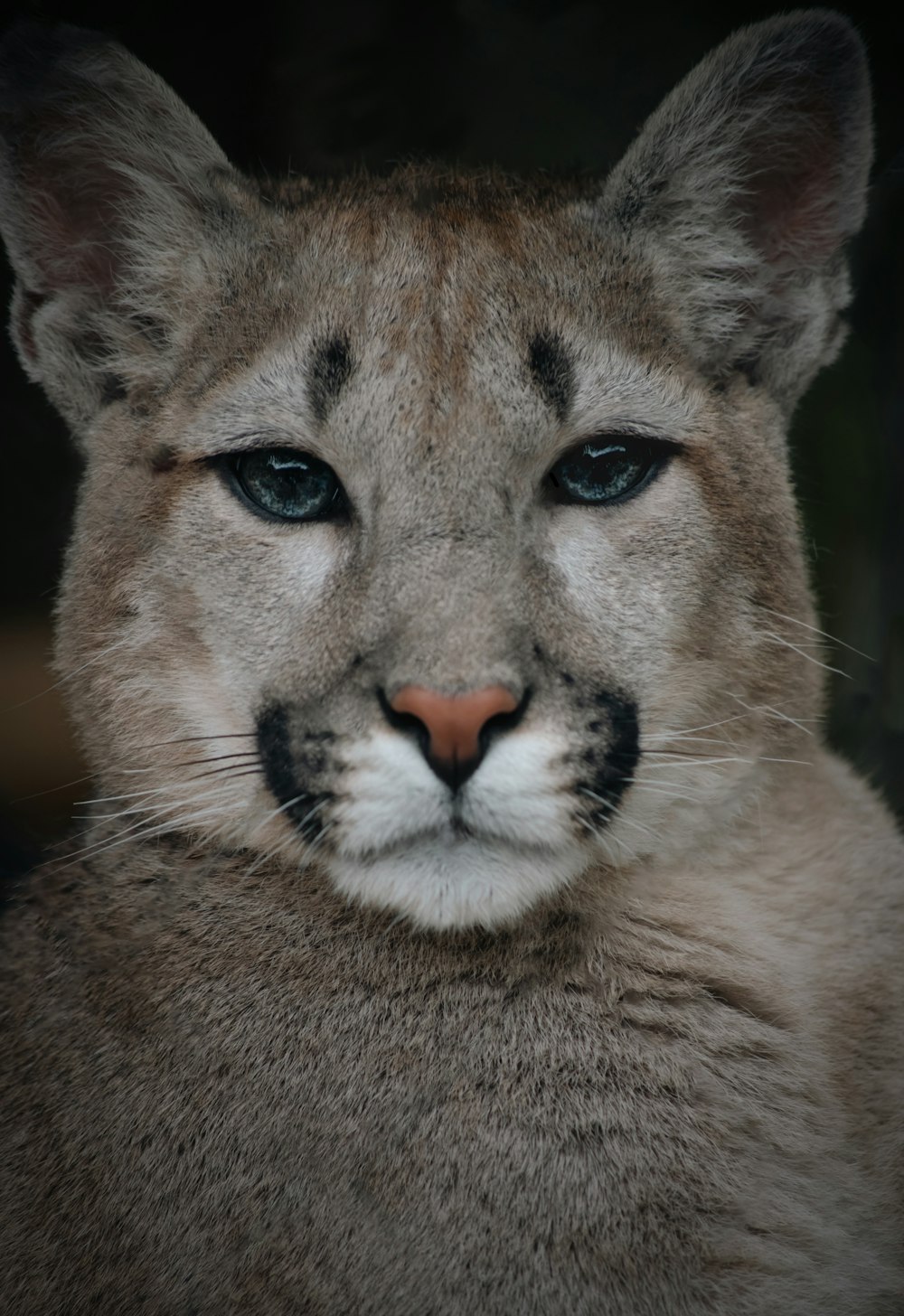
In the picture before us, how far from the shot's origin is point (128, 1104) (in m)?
2.80

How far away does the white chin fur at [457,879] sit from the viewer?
261 centimetres

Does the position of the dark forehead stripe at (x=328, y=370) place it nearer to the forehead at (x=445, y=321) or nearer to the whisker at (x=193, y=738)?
the forehead at (x=445, y=321)

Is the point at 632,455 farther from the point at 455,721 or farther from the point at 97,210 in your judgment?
the point at 97,210

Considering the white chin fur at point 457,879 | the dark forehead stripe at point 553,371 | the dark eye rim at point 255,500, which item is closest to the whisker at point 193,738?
the white chin fur at point 457,879

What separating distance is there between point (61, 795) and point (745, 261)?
2577 millimetres

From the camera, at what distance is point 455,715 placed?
7.87 ft

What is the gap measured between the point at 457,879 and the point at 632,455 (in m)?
1.09

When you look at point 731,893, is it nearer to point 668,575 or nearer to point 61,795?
point 668,575

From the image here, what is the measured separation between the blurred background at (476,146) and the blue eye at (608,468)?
1010mm

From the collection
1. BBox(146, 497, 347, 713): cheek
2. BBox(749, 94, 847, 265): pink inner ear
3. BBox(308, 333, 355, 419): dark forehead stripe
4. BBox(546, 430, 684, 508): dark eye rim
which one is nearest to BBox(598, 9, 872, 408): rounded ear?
BBox(749, 94, 847, 265): pink inner ear

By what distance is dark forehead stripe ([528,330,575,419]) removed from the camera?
2877mm

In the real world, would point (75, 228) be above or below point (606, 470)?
above

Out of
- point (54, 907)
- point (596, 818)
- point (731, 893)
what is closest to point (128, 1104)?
point (54, 907)

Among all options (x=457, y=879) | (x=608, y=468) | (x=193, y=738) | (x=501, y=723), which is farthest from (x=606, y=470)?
(x=193, y=738)
